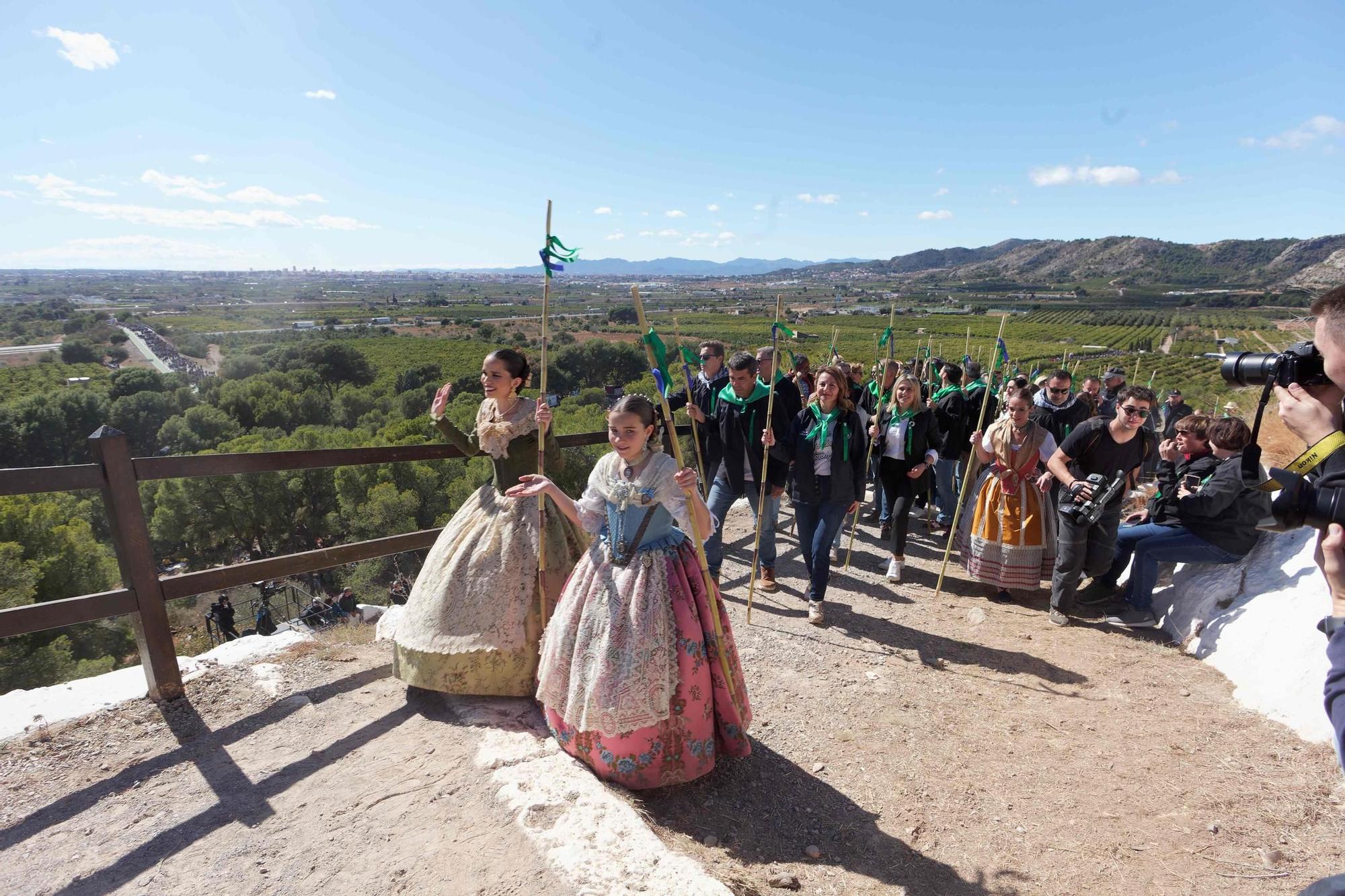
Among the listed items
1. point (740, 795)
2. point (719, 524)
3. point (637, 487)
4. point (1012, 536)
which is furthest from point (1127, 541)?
point (637, 487)

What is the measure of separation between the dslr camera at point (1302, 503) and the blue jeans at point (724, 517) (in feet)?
12.8

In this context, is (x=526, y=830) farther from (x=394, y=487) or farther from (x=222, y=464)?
(x=394, y=487)

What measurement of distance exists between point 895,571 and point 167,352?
8485 centimetres

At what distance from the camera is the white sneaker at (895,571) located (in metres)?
6.19

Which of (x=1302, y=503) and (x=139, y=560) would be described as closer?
(x=1302, y=503)

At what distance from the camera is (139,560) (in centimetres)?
337

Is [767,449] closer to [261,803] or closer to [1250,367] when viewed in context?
[1250,367]

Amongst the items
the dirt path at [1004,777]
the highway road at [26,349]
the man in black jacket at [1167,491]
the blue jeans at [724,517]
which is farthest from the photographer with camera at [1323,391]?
the highway road at [26,349]

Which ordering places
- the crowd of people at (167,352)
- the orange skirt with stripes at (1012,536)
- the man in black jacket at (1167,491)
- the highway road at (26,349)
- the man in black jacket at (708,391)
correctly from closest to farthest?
the man in black jacket at (1167,491) < the orange skirt with stripes at (1012,536) < the man in black jacket at (708,391) < the crowd of people at (167,352) < the highway road at (26,349)

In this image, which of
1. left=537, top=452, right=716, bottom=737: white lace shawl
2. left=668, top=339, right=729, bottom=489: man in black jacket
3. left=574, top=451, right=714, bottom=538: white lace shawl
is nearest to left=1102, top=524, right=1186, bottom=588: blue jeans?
left=668, top=339, right=729, bottom=489: man in black jacket

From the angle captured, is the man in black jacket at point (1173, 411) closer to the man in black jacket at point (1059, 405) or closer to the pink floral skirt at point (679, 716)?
the man in black jacket at point (1059, 405)

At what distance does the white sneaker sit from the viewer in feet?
20.3

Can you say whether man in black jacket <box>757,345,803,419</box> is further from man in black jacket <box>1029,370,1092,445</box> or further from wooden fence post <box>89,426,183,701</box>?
wooden fence post <box>89,426,183,701</box>

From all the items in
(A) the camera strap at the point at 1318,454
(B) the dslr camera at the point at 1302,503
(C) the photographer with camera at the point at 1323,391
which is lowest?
(B) the dslr camera at the point at 1302,503
